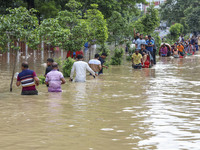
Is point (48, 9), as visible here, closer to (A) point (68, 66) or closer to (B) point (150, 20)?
(B) point (150, 20)

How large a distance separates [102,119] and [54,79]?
4369 mm

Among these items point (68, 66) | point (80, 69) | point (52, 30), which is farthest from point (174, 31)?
point (80, 69)

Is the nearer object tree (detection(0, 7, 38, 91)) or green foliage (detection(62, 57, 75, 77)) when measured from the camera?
tree (detection(0, 7, 38, 91))

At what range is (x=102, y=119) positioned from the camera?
8.50 m

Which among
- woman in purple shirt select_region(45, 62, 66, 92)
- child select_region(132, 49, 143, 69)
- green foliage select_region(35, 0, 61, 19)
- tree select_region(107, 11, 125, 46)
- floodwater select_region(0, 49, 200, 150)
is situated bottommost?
floodwater select_region(0, 49, 200, 150)

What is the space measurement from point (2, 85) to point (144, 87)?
476 centimetres

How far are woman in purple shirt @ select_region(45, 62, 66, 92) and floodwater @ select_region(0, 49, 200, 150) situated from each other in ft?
0.84

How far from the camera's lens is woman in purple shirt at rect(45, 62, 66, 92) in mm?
12531


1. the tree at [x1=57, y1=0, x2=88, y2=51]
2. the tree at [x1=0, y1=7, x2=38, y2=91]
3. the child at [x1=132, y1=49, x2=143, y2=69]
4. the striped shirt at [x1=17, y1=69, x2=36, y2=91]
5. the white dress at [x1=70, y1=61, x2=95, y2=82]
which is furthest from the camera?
the child at [x1=132, y1=49, x2=143, y2=69]

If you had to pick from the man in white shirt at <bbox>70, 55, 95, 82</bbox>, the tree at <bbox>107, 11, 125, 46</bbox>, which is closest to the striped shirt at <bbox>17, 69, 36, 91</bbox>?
the man in white shirt at <bbox>70, 55, 95, 82</bbox>

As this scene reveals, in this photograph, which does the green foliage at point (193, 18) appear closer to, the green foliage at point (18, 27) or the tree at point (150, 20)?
the tree at point (150, 20)

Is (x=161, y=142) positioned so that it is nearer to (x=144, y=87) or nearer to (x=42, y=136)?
(x=42, y=136)

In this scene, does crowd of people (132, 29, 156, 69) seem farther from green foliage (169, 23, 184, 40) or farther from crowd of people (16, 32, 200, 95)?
green foliage (169, 23, 184, 40)

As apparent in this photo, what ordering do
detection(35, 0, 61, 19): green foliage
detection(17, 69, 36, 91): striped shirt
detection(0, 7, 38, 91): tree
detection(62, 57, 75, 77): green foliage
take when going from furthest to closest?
detection(35, 0, 61, 19): green foliage → detection(62, 57, 75, 77): green foliage → detection(0, 7, 38, 91): tree → detection(17, 69, 36, 91): striped shirt
